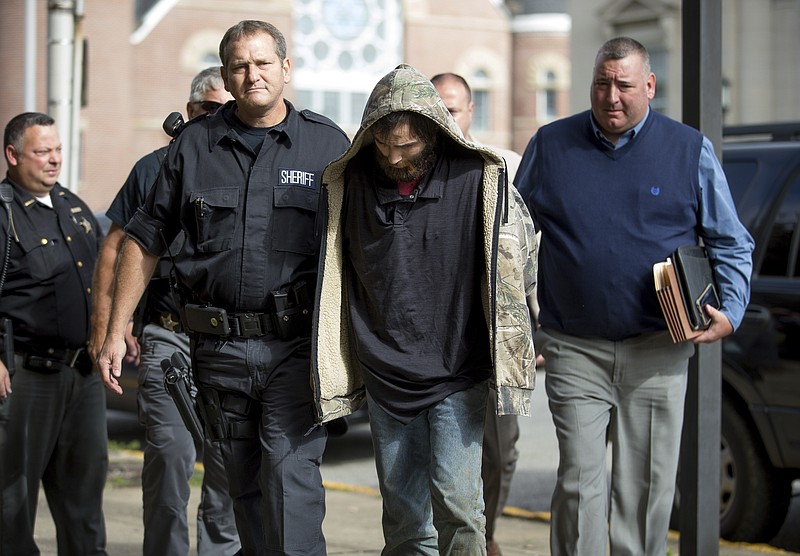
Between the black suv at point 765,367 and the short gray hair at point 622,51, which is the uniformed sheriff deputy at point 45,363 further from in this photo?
the black suv at point 765,367

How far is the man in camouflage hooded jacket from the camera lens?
4.16 m

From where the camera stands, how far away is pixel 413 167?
4168 millimetres

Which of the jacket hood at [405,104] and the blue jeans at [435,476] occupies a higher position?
the jacket hood at [405,104]

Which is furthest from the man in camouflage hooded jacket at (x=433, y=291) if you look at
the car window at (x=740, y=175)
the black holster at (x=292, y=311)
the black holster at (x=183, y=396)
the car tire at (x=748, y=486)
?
the car window at (x=740, y=175)

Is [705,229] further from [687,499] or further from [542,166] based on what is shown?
[687,499]

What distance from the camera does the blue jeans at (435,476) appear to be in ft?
13.8

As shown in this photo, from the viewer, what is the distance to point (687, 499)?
5.17m

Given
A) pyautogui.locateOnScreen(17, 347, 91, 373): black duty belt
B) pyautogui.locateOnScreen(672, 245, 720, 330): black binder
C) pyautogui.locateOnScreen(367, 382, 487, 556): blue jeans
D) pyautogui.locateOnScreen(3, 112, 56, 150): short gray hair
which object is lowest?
pyautogui.locateOnScreen(367, 382, 487, 556): blue jeans

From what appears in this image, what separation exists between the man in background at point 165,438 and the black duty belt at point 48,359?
1.04 ft

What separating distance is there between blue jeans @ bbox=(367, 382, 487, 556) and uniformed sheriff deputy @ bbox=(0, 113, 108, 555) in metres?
1.93

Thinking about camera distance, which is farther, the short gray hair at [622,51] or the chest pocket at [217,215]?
the short gray hair at [622,51]

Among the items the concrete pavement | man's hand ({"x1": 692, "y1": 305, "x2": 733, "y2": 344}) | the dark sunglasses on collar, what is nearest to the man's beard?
man's hand ({"x1": 692, "y1": 305, "x2": 733, "y2": 344})

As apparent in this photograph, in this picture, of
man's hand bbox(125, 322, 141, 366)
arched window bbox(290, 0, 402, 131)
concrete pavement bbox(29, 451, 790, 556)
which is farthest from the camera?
arched window bbox(290, 0, 402, 131)

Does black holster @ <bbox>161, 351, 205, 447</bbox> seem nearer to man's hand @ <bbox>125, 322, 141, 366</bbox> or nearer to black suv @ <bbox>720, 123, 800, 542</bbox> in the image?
man's hand @ <bbox>125, 322, 141, 366</bbox>
